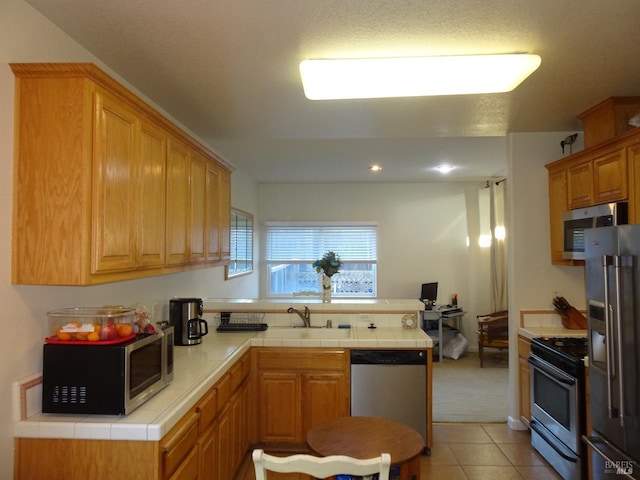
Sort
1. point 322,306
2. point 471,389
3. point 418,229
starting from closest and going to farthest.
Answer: point 322,306 < point 471,389 < point 418,229

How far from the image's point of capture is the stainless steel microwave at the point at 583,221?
8.73 ft

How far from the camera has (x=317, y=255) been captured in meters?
6.80

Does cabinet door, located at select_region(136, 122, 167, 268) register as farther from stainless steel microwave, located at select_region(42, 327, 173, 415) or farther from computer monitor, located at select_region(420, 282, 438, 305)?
computer monitor, located at select_region(420, 282, 438, 305)

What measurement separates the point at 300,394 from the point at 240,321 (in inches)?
37.2

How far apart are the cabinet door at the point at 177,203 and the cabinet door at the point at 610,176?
9.34ft

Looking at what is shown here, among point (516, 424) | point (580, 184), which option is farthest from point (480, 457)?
point (580, 184)

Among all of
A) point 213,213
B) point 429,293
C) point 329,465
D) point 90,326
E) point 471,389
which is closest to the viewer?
point 329,465

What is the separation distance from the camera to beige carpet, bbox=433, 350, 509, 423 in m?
4.03

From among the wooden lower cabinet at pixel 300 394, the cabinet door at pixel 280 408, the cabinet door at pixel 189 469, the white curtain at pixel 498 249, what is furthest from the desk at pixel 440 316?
the cabinet door at pixel 189 469

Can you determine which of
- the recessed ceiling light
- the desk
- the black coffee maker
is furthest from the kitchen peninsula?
the recessed ceiling light

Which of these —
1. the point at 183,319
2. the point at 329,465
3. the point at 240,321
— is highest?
the point at 183,319

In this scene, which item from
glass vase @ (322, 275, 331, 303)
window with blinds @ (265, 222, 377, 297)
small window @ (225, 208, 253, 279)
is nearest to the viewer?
glass vase @ (322, 275, 331, 303)

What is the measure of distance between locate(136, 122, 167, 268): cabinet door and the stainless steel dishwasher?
1763 mm

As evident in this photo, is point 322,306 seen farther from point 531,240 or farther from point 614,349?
point 614,349
